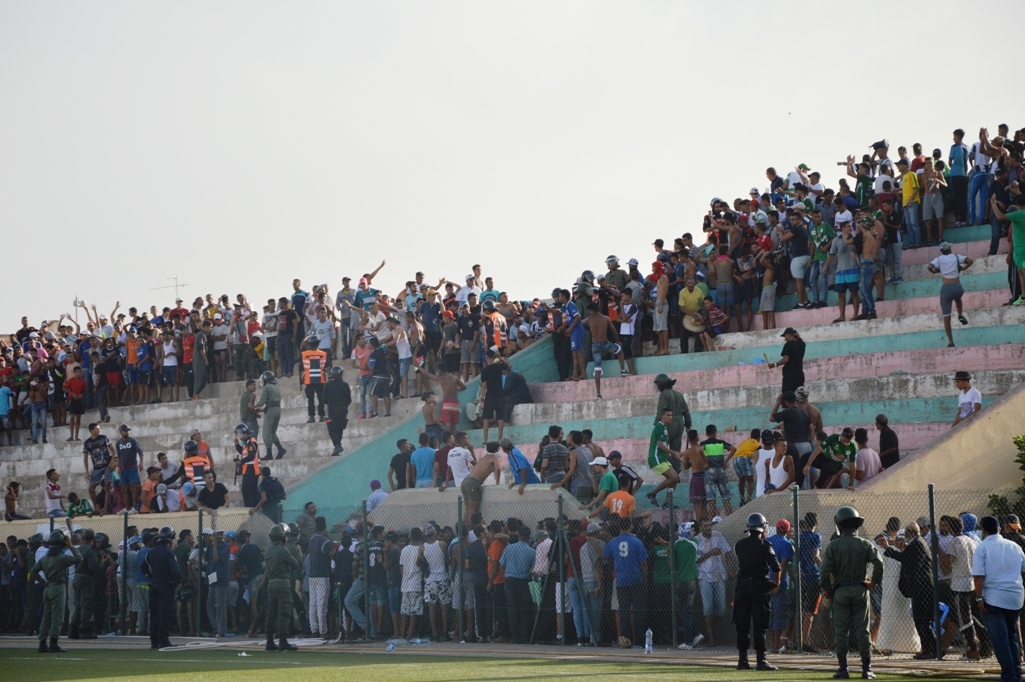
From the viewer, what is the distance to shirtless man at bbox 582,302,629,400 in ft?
78.5

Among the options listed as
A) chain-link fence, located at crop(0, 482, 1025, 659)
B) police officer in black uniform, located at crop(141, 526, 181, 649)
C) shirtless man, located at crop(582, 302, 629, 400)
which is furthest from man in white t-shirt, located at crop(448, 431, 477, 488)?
police officer in black uniform, located at crop(141, 526, 181, 649)

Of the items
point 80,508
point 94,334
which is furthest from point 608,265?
point 94,334

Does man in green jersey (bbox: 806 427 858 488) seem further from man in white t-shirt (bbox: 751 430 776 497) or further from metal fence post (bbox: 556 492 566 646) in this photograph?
metal fence post (bbox: 556 492 566 646)

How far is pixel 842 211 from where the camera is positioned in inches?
922

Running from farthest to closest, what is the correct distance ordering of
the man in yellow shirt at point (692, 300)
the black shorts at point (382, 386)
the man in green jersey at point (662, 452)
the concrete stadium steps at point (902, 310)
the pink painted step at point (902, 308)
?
the black shorts at point (382, 386)
the man in yellow shirt at point (692, 300)
the pink painted step at point (902, 308)
the concrete stadium steps at point (902, 310)
the man in green jersey at point (662, 452)

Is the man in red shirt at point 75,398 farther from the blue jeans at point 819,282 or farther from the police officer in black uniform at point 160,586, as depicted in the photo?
the blue jeans at point 819,282

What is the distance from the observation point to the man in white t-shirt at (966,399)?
59.5 ft

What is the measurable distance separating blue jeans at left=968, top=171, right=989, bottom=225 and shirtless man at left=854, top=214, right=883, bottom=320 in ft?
8.55

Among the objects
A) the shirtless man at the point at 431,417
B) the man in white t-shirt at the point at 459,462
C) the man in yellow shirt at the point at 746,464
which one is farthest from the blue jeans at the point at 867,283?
the shirtless man at the point at 431,417

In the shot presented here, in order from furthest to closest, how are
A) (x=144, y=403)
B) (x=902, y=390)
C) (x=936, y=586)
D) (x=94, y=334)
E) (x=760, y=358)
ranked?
(x=94, y=334) → (x=144, y=403) → (x=760, y=358) → (x=902, y=390) → (x=936, y=586)

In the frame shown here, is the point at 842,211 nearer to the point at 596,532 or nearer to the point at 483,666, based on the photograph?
the point at 596,532

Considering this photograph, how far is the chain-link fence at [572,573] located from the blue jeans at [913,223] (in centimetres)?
817

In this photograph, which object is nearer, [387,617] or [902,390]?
[387,617]

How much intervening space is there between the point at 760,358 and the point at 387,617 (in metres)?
8.09
